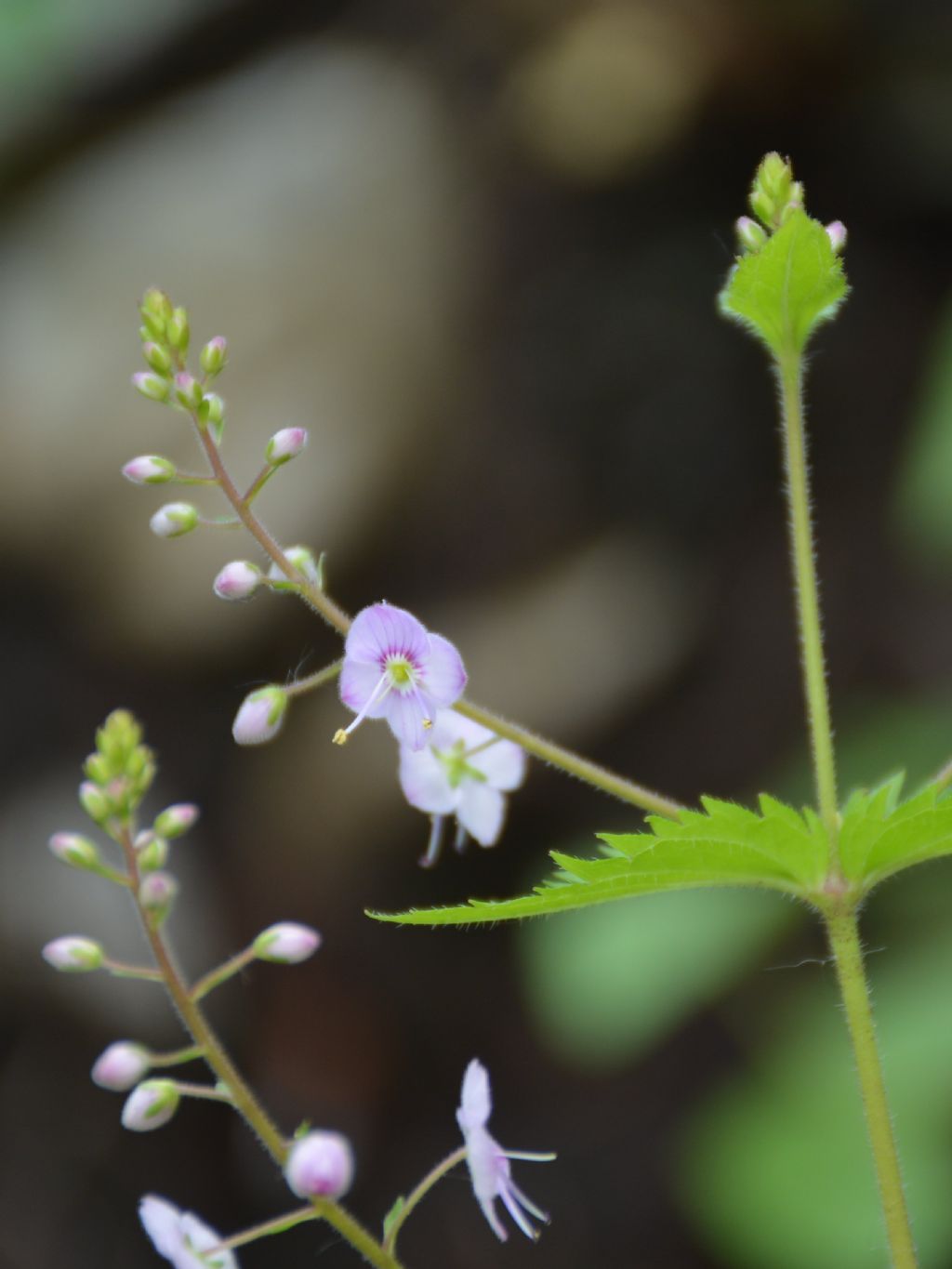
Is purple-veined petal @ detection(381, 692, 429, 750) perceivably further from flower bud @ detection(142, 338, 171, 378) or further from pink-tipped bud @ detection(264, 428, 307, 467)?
flower bud @ detection(142, 338, 171, 378)

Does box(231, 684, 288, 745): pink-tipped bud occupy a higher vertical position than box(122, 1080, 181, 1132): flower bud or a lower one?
higher

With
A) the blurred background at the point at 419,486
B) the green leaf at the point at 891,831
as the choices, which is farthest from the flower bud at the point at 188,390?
the blurred background at the point at 419,486

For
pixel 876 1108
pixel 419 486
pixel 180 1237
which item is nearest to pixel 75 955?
pixel 180 1237

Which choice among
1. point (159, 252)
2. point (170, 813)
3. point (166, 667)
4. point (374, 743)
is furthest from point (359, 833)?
point (170, 813)

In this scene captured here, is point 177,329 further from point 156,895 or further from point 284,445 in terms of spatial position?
point 156,895

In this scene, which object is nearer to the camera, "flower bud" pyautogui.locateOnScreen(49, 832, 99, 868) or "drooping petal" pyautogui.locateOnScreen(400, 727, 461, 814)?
"flower bud" pyautogui.locateOnScreen(49, 832, 99, 868)

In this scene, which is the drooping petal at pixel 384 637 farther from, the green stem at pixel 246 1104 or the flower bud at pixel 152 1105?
the flower bud at pixel 152 1105

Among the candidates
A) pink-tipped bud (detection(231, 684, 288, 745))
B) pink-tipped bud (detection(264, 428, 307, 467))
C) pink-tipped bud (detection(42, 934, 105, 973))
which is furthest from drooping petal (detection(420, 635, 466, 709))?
pink-tipped bud (detection(42, 934, 105, 973))
